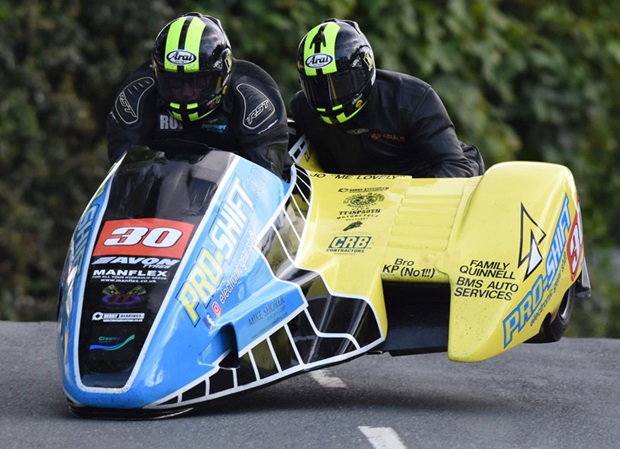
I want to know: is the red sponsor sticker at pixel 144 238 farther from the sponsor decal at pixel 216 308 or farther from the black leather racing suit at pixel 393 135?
the black leather racing suit at pixel 393 135

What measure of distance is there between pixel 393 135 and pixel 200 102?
1.84 metres

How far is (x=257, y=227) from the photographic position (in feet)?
22.2

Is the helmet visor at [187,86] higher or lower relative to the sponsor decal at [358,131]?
higher

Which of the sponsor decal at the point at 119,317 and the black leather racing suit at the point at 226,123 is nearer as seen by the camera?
the sponsor decal at the point at 119,317

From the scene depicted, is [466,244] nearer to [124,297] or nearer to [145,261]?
[145,261]

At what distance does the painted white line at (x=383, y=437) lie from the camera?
226 inches

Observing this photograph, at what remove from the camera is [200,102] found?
24.3 feet

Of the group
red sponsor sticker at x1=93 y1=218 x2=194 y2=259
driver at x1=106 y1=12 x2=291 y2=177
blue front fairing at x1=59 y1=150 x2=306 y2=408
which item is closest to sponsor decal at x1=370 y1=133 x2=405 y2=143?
driver at x1=106 y1=12 x2=291 y2=177

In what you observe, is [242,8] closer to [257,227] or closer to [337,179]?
[337,179]

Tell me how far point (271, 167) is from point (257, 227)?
69 cm

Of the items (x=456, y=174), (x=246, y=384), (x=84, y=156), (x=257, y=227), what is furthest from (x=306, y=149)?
(x=84, y=156)

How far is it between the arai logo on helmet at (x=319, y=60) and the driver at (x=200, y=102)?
35cm

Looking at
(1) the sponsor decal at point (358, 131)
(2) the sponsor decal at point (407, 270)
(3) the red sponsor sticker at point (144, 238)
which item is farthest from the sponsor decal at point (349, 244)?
(1) the sponsor decal at point (358, 131)

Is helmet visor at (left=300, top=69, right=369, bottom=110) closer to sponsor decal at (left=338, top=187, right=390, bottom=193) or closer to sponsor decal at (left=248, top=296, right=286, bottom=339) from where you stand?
sponsor decal at (left=338, top=187, right=390, bottom=193)
